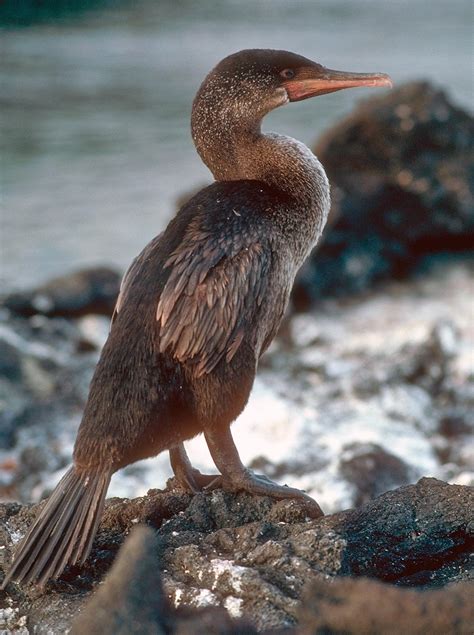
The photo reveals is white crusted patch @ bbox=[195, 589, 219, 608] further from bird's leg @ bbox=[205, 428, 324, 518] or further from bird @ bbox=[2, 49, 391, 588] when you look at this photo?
bird's leg @ bbox=[205, 428, 324, 518]

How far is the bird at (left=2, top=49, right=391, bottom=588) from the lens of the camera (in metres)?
3.50

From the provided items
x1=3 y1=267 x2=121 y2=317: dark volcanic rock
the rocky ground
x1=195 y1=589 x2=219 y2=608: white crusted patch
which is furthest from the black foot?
x1=3 y1=267 x2=121 y2=317: dark volcanic rock

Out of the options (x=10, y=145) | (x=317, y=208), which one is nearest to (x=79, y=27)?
(x=10, y=145)

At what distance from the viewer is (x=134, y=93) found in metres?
17.5

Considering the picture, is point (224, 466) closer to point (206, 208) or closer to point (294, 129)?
point (206, 208)

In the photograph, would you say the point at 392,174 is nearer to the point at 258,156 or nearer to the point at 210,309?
the point at 258,156

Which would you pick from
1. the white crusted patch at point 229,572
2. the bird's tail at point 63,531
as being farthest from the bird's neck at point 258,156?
the white crusted patch at point 229,572

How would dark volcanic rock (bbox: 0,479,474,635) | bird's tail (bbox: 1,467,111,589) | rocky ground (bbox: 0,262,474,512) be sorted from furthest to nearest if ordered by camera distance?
rocky ground (bbox: 0,262,474,512), bird's tail (bbox: 1,467,111,589), dark volcanic rock (bbox: 0,479,474,635)

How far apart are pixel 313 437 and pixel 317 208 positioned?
2541 millimetres

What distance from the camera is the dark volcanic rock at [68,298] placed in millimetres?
8344

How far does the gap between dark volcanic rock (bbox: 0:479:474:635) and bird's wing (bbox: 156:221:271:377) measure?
52cm

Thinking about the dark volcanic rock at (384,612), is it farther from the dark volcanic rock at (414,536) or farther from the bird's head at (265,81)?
the bird's head at (265,81)

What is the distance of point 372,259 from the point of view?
30.1 ft

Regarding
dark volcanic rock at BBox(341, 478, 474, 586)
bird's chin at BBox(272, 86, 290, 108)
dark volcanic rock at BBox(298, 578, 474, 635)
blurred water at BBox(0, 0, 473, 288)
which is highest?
blurred water at BBox(0, 0, 473, 288)
